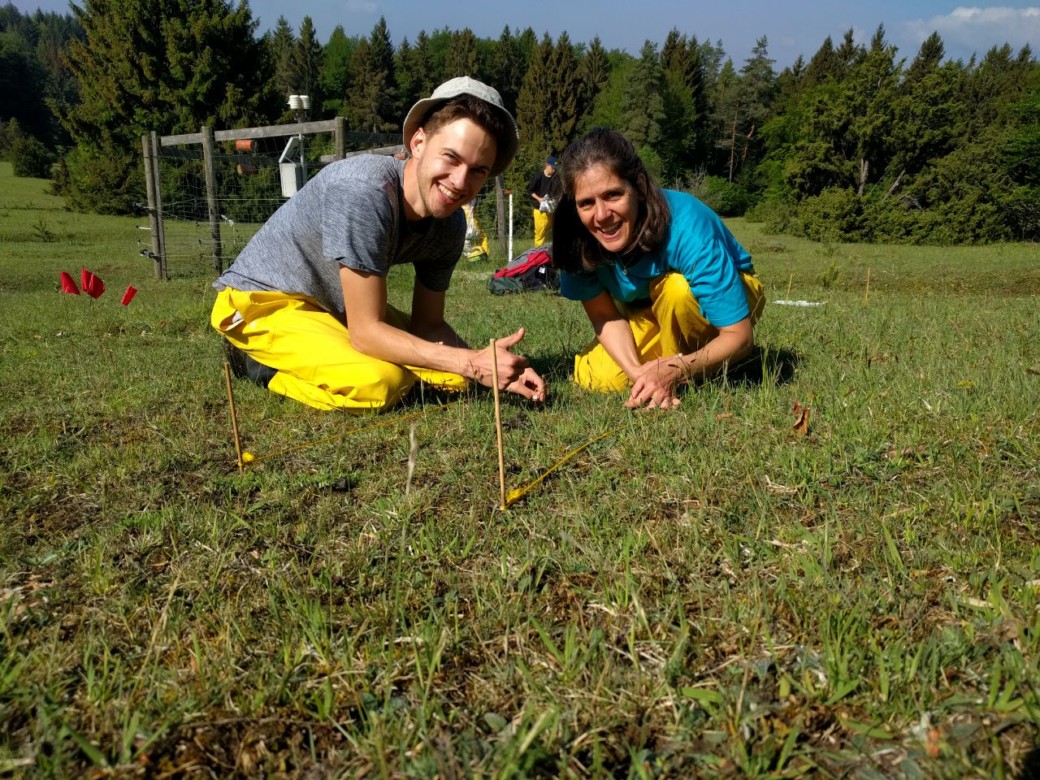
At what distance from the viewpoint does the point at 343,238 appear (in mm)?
3049

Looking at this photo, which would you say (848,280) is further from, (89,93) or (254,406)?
(89,93)

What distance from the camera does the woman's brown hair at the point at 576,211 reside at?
9.91ft

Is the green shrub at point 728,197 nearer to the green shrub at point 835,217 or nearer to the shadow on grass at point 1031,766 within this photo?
the green shrub at point 835,217

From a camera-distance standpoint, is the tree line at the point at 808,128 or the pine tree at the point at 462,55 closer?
the tree line at the point at 808,128

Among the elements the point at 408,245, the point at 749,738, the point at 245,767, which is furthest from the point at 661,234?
the point at 245,767

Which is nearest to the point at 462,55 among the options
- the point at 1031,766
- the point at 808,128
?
the point at 808,128

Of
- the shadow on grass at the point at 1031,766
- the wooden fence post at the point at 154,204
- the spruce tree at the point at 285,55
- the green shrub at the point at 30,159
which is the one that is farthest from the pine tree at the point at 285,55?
the shadow on grass at the point at 1031,766

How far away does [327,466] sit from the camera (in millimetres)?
2658

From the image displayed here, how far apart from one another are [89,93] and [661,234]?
34.6 meters

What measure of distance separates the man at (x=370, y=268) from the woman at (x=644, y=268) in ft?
1.39

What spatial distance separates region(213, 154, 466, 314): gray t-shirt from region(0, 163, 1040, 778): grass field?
0.64m

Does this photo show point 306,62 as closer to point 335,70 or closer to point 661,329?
point 335,70

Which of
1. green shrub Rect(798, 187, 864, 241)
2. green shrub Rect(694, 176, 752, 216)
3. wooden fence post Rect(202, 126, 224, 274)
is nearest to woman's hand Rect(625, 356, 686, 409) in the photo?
wooden fence post Rect(202, 126, 224, 274)

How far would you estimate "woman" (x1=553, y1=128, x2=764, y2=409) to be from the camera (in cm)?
307
